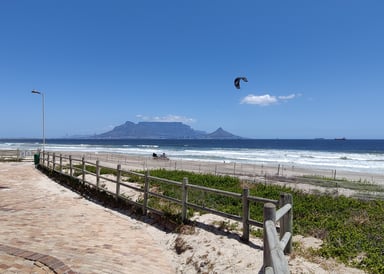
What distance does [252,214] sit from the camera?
8.48m

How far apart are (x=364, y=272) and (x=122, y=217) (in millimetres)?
6339

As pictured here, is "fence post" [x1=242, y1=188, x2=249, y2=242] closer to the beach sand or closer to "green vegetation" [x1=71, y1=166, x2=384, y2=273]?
the beach sand

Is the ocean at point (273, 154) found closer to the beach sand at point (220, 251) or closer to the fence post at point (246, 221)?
the beach sand at point (220, 251)

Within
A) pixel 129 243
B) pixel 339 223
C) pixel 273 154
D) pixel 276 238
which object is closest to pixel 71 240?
pixel 129 243

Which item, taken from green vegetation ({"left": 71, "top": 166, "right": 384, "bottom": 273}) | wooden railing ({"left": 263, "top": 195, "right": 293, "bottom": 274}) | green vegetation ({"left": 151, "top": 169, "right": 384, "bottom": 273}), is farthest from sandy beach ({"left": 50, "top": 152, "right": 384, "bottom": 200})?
wooden railing ({"left": 263, "top": 195, "right": 293, "bottom": 274})

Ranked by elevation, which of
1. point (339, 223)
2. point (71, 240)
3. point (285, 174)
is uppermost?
point (339, 223)

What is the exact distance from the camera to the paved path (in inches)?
190

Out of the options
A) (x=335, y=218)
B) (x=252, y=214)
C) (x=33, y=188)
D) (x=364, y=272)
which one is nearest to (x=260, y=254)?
(x=364, y=272)

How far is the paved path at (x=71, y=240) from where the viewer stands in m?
4.82

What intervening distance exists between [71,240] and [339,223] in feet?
Answer: 19.7

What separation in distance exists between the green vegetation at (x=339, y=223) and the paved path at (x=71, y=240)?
243 cm

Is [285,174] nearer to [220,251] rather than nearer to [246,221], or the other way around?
[246,221]

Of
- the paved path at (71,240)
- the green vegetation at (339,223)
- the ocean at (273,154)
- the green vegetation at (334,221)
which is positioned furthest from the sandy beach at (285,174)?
the paved path at (71,240)

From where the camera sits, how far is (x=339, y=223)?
297 inches
